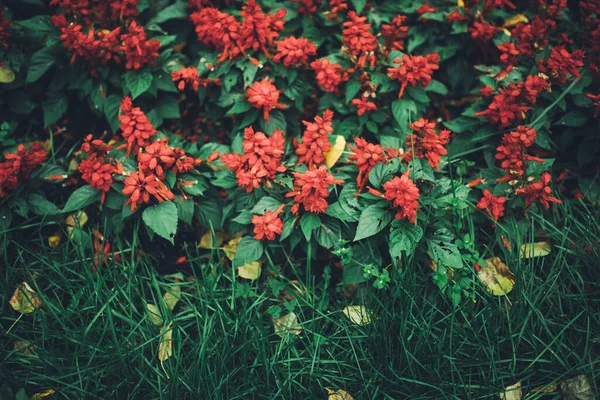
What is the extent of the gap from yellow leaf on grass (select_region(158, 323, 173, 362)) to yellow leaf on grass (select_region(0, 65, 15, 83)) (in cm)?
174

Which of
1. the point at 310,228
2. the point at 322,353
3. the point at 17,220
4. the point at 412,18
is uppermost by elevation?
the point at 412,18

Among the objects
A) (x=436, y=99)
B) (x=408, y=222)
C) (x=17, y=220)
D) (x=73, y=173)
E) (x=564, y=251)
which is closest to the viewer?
(x=408, y=222)

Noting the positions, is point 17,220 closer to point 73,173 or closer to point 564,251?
point 73,173

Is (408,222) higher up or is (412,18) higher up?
(412,18)

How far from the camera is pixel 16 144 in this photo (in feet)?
9.18

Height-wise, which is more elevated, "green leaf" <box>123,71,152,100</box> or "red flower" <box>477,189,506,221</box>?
"green leaf" <box>123,71,152,100</box>

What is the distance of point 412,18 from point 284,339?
2.11 m

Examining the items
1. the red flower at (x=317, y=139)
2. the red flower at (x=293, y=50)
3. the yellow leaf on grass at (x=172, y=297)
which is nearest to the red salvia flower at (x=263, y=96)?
the red flower at (x=293, y=50)

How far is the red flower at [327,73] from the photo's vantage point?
2.46 meters

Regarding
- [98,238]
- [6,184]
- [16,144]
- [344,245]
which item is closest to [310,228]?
[344,245]

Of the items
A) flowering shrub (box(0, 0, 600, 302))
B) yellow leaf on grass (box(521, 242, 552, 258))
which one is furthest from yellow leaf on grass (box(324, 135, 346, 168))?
yellow leaf on grass (box(521, 242, 552, 258))

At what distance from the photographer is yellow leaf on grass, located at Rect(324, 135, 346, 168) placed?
2.38m

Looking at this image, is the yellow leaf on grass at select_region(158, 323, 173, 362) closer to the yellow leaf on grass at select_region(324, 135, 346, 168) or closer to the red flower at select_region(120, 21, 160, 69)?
the yellow leaf on grass at select_region(324, 135, 346, 168)

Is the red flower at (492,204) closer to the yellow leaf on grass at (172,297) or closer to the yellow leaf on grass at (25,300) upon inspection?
the yellow leaf on grass at (172,297)
